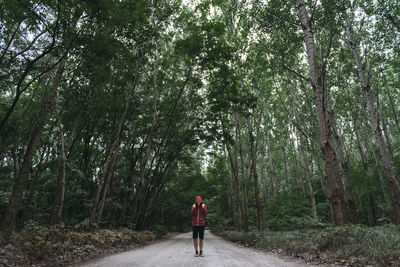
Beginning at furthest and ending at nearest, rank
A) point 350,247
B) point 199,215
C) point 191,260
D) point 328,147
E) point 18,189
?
1. point 199,215
2. point 328,147
3. point 18,189
4. point 191,260
5. point 350,247

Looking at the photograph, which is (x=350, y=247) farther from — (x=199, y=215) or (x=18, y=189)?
(x=18, y=189)

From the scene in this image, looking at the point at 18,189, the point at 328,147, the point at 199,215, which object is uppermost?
the point at 328,147

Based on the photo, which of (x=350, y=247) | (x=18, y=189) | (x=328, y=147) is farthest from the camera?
(x=328, y=147)

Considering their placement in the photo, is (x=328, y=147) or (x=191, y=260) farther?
(x=328, y=147)

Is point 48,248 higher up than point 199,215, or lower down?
lower down

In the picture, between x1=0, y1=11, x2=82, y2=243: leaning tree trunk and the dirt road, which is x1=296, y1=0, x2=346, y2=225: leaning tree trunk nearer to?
the dirt road

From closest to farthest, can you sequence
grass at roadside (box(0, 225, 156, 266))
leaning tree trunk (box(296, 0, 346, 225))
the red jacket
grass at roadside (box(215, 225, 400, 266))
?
grass at roadside (box(215, 225, 400, 266)) < grass at roadside (box(0, 225, 156, 266)) < leaning tree trunk (box(296, 0, 346, 225)) < the red jacket

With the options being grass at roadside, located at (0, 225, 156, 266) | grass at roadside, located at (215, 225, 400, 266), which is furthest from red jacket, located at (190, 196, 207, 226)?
grass at roadside, located at (0, 225, 156, 266)

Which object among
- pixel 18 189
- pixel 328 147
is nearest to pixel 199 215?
pixel 328 147

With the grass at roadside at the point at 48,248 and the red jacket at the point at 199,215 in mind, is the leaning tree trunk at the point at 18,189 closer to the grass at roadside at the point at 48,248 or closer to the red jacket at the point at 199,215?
the grass at roadside at the point at 48,248

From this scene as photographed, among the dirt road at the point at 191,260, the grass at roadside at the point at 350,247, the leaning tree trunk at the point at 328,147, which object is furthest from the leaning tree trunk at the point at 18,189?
the grass at roadside at the point at 350,247

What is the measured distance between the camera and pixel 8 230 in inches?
215

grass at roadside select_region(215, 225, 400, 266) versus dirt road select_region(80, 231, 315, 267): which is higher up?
grass at roadside select_region(215, 225, 400, 266)

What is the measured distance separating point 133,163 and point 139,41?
29.3 feet
